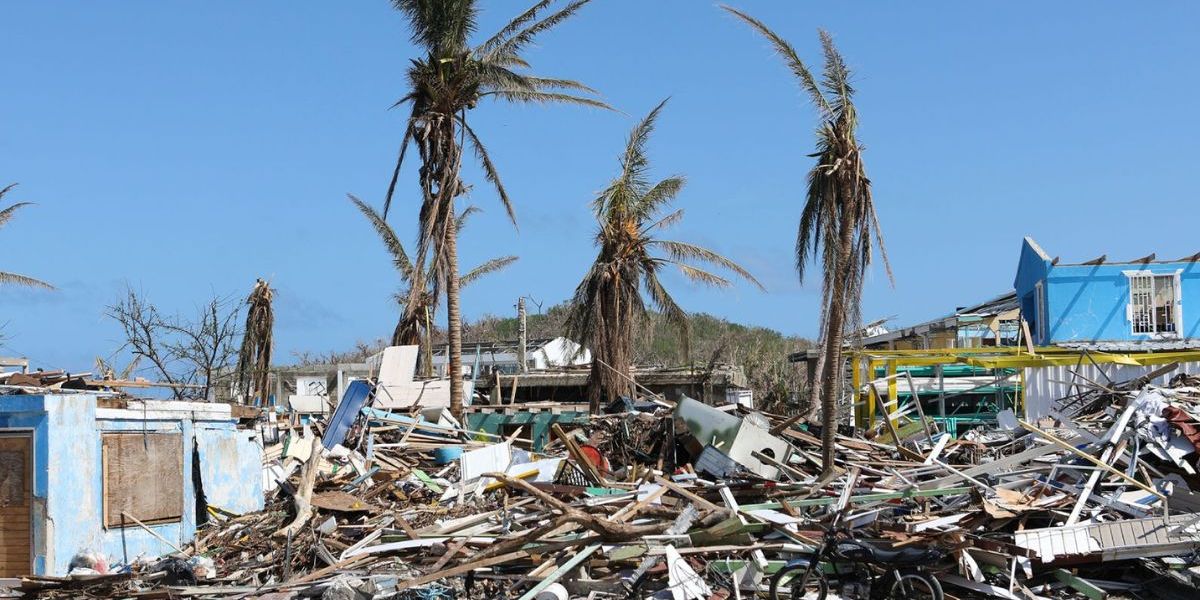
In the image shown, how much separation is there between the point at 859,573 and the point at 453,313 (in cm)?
1301

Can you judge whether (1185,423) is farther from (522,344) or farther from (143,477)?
(522,344)

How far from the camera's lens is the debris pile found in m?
11.8

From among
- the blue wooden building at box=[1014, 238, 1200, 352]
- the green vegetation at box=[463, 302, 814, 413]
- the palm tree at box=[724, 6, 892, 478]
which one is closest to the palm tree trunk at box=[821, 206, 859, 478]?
the palm tree at box=[724, 6, 892, 478]

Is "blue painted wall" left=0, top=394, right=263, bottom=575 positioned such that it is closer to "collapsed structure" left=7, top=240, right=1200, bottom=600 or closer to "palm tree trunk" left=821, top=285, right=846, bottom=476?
"collapsed structure" left=7, top=240, right=1200, bottom=600

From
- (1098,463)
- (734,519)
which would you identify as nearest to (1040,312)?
(1098,463)

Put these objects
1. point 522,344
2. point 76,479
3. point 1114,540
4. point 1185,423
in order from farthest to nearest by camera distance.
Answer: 1. point 522,344
2. point 76,479
3. point 1185,423
4. point 1114,540

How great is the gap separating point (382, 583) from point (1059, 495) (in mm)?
7373

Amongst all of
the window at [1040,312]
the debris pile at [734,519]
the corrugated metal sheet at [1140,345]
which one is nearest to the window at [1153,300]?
the corrugated metal sheet at [1140,345]

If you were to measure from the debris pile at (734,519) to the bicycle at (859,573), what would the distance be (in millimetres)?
32

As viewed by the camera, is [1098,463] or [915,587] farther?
[1098,463]

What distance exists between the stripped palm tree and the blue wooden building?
18863 mm

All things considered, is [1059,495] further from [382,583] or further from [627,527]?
[382,583]

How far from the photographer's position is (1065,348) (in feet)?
84.3

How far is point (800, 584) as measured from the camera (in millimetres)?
11188
